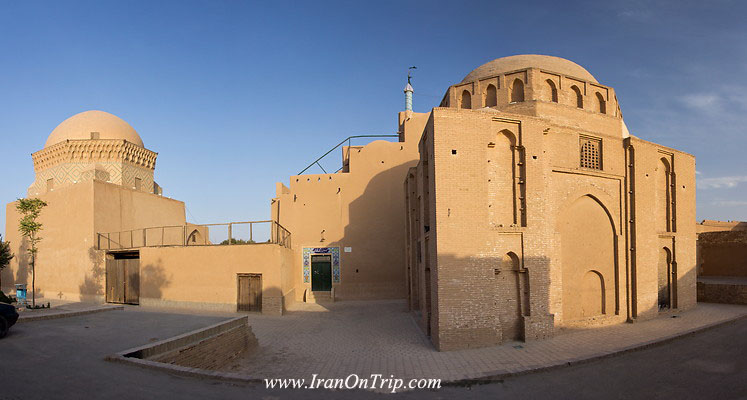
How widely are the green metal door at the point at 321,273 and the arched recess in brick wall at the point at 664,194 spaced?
15607 millimetres

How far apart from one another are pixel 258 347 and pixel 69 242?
14330 mm

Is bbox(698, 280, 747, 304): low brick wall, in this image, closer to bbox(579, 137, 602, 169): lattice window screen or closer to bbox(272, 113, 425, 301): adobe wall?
bbox(579, 137, 602, 169): lattice window screen

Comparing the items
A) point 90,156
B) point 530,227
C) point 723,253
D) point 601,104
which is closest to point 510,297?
point 530,227

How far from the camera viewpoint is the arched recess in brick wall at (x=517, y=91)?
15820 mm

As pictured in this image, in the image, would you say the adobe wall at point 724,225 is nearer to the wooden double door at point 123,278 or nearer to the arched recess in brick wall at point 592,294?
the arched recess in brick wall at point 592,294

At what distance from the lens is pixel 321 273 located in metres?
23.2

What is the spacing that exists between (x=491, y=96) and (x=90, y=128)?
23.2 metres

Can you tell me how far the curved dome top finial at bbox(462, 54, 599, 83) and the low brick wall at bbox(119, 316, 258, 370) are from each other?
12707 millimetres

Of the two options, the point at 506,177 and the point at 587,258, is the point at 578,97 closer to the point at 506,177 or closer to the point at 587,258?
the point at 587,258

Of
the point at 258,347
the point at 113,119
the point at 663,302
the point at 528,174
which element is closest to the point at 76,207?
the point at 113,119

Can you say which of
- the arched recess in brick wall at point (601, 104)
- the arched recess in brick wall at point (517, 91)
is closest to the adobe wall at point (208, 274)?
the arched recess in brick wall at point (517, 91)

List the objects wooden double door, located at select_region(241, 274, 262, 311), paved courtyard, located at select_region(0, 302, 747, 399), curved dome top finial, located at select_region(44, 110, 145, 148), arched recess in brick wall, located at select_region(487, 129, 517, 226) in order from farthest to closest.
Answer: curved dome top finial, located at select_region(44, 110, 145, 148), wooden double door, located at select_region(241, 274, 262, 311), arched recess in brick wall, located at select_region(487, 129, 517, 226), paved courtyard, located at select_region(0, 302, 747, 399)

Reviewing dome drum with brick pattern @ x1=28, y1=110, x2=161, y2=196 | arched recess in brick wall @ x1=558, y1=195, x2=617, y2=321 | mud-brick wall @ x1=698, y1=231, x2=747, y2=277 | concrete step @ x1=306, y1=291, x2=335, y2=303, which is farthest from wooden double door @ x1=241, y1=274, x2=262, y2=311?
mud-brick wall @ x1=698, y1=231, x2=747, y2=277

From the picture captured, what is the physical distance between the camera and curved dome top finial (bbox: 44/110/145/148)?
24781 mm
